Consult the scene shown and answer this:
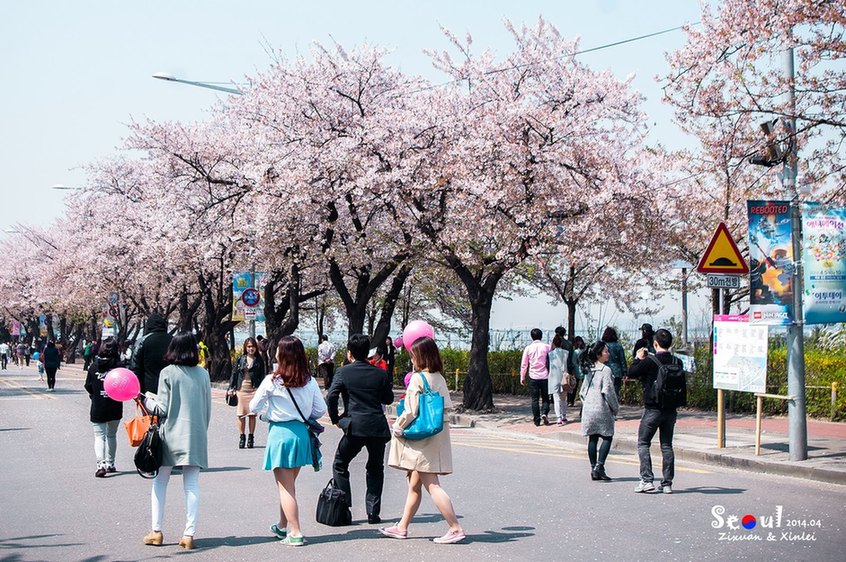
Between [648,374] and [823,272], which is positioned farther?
[823,272]

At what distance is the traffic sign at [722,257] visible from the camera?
1417cm

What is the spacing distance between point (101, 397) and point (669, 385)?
7.02m

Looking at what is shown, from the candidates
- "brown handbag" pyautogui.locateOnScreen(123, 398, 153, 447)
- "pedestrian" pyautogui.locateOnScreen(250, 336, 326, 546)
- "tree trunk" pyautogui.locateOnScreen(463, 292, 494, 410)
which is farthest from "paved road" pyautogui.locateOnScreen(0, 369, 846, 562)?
"tree trunk" pyautogui.locateOnScreen(463, 292, 494, 410)

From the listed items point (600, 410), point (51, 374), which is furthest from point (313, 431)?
point (51, 374)

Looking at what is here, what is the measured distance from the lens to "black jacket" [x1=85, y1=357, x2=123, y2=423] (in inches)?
→ 499

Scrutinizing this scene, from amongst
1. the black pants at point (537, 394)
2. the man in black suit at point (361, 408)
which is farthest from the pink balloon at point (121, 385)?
the black pants at point (537, 394)

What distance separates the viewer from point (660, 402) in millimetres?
10844

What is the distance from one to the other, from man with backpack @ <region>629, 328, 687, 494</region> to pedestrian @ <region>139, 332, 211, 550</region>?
4.93 m

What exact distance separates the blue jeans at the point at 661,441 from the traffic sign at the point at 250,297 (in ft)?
71.6

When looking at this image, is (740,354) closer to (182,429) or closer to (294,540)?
(294,540)

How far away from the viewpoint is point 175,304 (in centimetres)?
5288

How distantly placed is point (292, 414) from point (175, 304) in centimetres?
4626

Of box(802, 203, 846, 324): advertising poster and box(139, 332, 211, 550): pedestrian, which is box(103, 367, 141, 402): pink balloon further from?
box(802, 203, 846, 324): advertising poster

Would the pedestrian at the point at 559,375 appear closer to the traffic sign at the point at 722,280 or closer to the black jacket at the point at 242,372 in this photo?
the traffic sign at the point at 722,280
